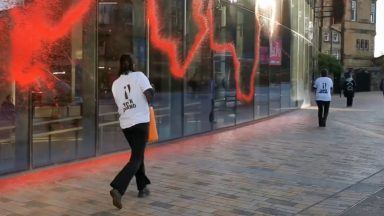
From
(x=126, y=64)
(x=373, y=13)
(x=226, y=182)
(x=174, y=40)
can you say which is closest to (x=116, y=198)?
(x=126, y=64)

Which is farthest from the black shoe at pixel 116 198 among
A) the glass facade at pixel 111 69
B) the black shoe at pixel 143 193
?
the glass facade at pixel 111 69

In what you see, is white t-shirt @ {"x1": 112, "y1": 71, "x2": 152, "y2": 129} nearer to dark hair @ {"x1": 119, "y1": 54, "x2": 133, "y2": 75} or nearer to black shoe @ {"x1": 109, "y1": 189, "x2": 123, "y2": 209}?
dark hair @ {"x1": 119, "y1": 54, "x2": 133, "y2": 75}

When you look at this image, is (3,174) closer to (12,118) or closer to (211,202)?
(12,118)

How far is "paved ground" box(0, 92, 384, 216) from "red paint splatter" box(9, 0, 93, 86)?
1.45 metres

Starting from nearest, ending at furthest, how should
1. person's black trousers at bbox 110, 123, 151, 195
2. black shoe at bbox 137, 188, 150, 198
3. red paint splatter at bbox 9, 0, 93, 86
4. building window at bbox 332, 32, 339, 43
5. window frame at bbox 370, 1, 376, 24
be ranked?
person's black trousers at bbox 110, 123, 151, 195, black shoe at bbox 137, 188, 150, 198, red paint splatter at bbox 9, 0, 93, 86, window frame at bbox 370, 1, 376, 24, building window at bbox 332, 32, 339, 43

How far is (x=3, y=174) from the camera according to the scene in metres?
7.95

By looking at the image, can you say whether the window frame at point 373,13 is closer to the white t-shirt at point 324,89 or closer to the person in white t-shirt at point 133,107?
the white t-shirt at point 324,89

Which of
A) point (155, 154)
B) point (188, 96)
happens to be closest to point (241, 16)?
point (188, 96)

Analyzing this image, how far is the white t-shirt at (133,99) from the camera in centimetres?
654

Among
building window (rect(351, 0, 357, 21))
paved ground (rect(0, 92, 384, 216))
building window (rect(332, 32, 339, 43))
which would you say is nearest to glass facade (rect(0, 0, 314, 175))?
paved ground (rect(0, 92, 384, 216))

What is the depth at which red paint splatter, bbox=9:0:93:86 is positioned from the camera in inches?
324

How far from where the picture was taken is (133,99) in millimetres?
6539

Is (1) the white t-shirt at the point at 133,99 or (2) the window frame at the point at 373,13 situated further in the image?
(2) the window frame at the point at 373,13

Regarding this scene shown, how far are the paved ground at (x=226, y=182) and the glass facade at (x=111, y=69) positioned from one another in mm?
520
